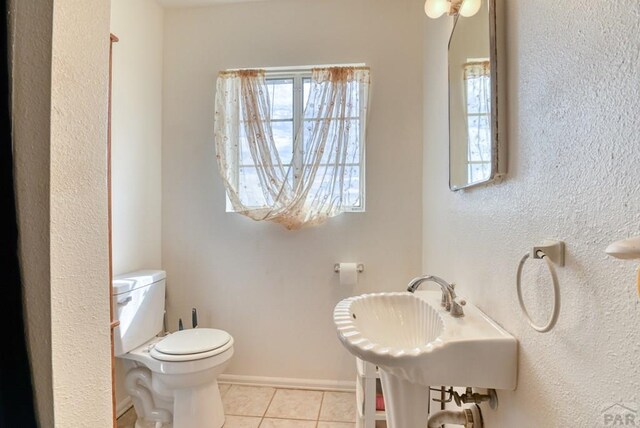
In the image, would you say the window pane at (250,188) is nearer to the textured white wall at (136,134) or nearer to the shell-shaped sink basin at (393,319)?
the textured white wall at (136,134)

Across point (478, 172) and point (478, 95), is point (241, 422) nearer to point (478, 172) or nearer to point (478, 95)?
point (478, 172)

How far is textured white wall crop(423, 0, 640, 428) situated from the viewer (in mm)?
455

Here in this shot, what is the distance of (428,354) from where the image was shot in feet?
2.41

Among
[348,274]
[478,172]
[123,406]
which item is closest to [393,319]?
[478,172]

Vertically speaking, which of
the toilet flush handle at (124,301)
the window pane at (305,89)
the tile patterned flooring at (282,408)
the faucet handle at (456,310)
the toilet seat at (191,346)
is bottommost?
the tile patterned flooring at (282,408)

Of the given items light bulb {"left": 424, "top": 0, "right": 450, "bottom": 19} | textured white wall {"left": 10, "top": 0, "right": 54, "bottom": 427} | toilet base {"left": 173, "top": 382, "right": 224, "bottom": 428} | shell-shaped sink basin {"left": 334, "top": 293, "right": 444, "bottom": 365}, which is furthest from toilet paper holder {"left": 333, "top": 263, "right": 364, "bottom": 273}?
textured white wall {"left": 10, "top": 0, "right": 54, "bottom": 427}

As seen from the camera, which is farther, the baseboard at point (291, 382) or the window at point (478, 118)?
the baseboard at point (291, 382)

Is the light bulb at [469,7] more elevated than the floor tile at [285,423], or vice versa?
the light bulb at [469,7]

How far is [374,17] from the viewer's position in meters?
1.96

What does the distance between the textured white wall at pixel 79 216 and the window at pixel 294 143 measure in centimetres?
137

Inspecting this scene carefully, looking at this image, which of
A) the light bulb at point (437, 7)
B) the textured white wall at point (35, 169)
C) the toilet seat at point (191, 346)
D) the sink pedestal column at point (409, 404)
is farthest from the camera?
the toilet seat at point (191, 346)

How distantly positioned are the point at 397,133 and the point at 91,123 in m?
1.69

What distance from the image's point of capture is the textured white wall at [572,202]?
455 millimetres

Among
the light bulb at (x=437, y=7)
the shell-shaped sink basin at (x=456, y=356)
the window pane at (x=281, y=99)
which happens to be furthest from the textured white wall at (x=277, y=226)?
the shell-shaped sink basin at (x=456, y=356)
